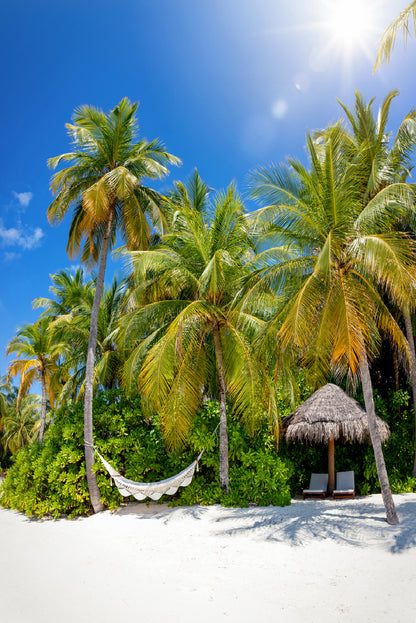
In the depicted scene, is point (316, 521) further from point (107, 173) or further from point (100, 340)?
point (100, 340)

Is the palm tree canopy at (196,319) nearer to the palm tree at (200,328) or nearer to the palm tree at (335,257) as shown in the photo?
the palm tree at (200,328)

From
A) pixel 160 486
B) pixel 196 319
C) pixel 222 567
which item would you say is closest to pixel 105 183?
pixel 196 319

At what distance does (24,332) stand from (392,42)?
1468 cm

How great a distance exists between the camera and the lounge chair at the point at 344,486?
847 cm

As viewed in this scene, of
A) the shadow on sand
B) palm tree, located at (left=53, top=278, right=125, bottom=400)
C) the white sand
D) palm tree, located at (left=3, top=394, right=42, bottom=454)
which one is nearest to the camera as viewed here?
the white sand

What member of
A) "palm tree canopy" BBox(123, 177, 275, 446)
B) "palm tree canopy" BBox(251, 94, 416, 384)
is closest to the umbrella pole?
"palm tree canopy" BBox(123, 177, 275, 446)

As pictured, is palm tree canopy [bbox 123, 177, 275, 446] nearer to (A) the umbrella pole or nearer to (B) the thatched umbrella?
(B) the thatched umbrella

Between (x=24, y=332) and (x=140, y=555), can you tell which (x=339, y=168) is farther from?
(x=24, y=332)

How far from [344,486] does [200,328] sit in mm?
4445

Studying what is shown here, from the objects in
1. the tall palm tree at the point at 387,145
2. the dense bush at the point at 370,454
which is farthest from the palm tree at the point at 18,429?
the tall palm tree at the point at 387,145

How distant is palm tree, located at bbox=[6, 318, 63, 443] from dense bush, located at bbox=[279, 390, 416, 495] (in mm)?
9417

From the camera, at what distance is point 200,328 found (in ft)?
26.8

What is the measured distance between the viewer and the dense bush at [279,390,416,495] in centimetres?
945

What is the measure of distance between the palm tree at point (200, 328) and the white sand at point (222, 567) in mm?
1690
